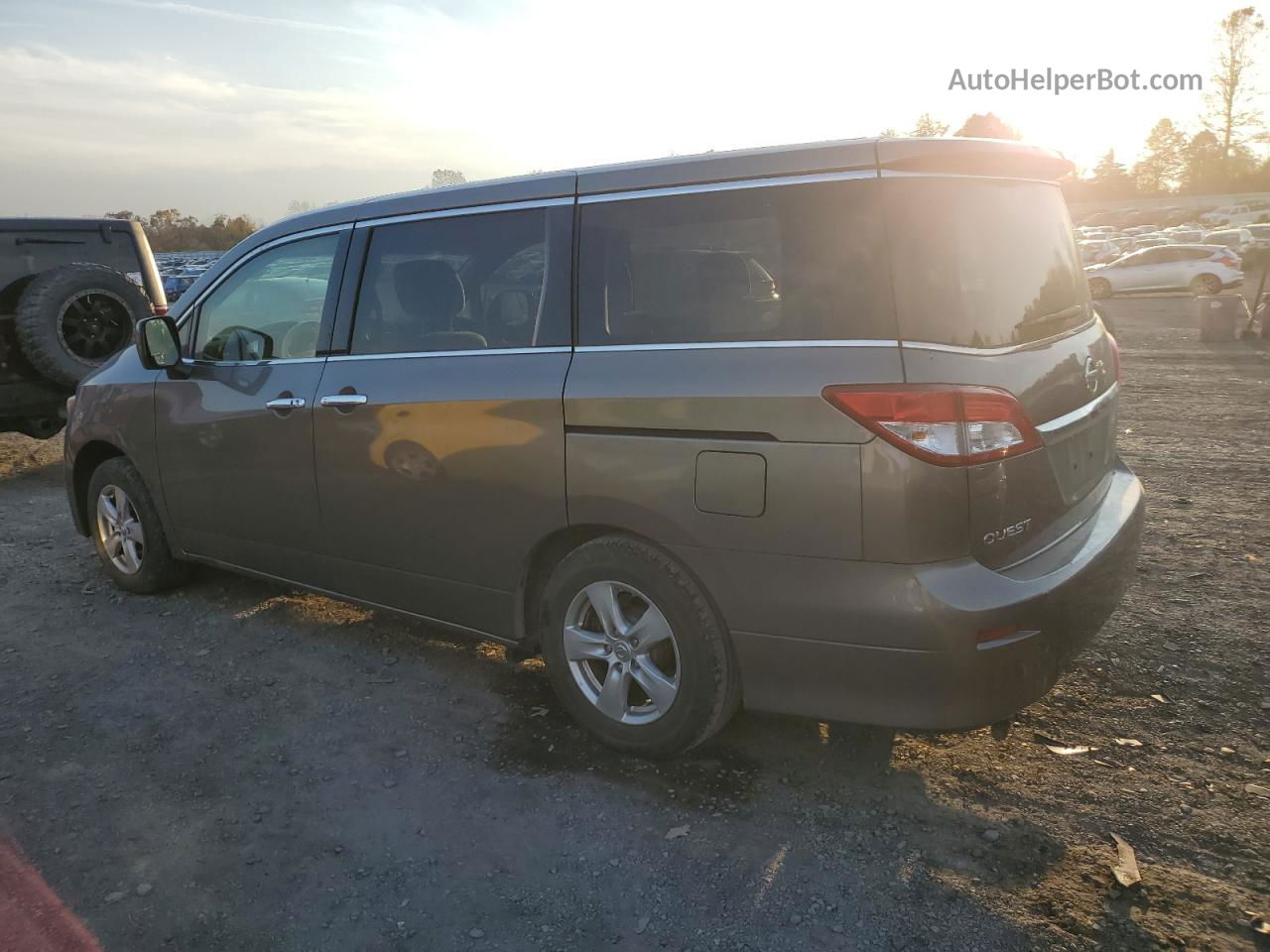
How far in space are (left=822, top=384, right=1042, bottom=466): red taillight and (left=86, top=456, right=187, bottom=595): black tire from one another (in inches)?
155

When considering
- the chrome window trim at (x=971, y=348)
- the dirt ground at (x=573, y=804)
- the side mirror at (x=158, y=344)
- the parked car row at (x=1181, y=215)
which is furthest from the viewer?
the parked car row at (x=1181, y=215)

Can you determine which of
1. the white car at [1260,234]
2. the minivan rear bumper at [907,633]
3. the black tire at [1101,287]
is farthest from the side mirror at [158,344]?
the white car at [1260,234]

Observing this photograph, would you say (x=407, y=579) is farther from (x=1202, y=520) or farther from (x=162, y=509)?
(x=1202, y=520)

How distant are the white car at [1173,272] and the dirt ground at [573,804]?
2611cm

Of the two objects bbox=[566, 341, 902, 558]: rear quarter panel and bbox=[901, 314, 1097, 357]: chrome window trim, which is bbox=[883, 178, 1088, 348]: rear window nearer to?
bbox=[901, 314, 1097, 357]: chrome window trim

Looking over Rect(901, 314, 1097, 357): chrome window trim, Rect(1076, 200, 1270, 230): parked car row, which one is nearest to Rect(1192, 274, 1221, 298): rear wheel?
Rect(901, 314, 1097, 357): chrome window trim

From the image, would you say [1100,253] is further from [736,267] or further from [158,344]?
[736,267]

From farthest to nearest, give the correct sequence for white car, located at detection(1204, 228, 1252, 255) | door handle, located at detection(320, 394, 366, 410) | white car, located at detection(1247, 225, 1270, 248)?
1. white car, located at detection(1247, 225, 1270, 248)
2. white car, located at detection(1204, 228, 1252, 255)
3. door handle, located at detection(320, 394, 366, 410)

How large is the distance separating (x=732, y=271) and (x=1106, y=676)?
2278 mm

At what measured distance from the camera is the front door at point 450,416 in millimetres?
3422

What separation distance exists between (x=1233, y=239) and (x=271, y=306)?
1756 inches

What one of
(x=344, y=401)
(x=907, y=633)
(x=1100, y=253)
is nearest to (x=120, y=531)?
(x=344, y=401)

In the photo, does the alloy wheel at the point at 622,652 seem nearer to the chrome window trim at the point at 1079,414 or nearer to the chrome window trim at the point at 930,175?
the chrome window trim at the point at 1079,414

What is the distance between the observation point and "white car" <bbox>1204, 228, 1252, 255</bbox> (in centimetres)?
3763
